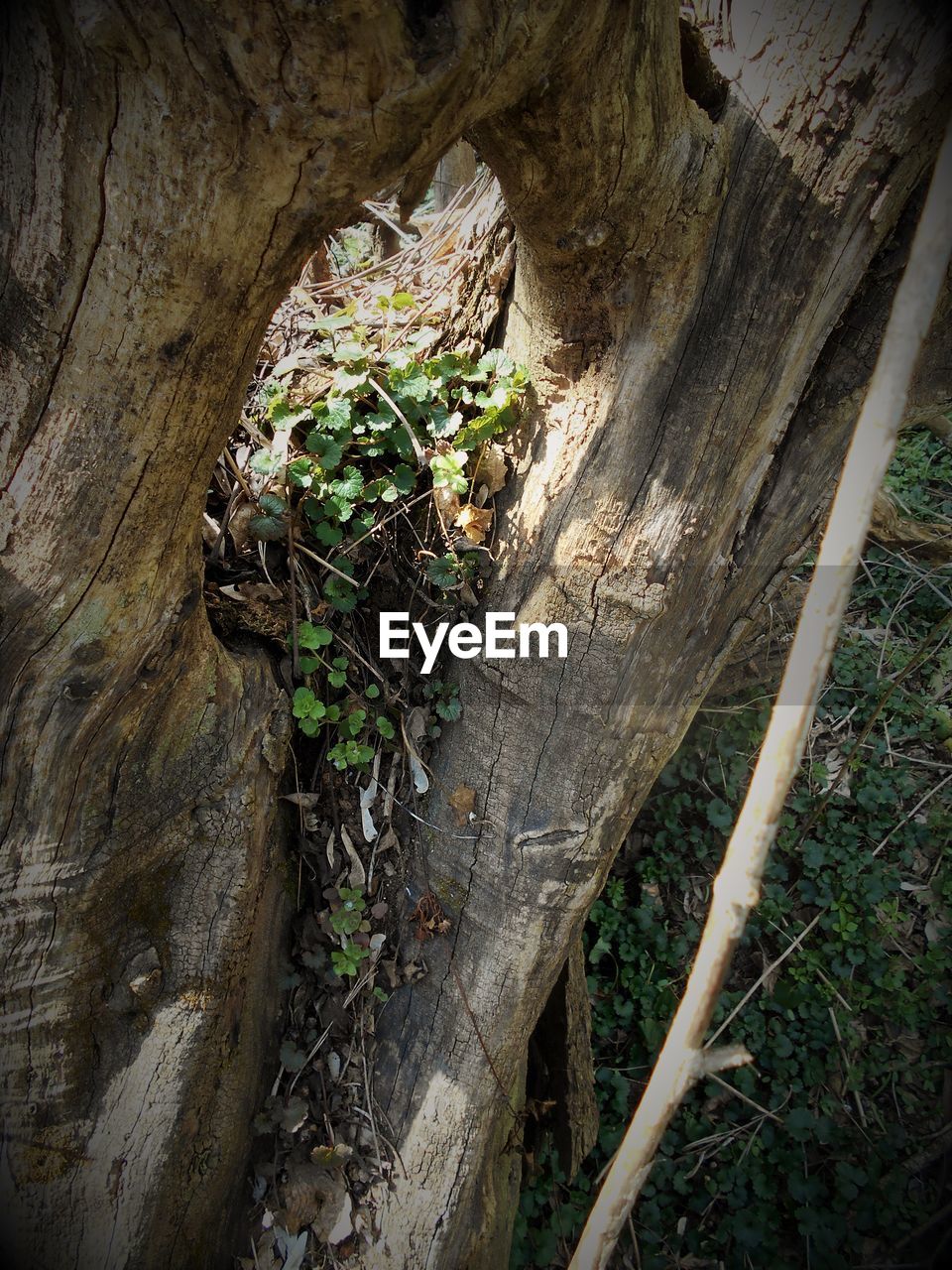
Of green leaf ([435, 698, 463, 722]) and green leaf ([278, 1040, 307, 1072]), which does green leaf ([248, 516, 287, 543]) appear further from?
green leaf ([278, 1040, 307, 1072])

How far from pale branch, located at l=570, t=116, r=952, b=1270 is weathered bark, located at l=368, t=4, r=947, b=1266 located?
1045mm

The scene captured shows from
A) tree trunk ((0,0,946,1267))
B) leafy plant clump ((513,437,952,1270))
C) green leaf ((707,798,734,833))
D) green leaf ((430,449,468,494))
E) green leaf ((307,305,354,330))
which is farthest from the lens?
green leaf ((707,798,734,833))

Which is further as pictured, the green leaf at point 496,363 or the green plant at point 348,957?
the green plant at point 348,957

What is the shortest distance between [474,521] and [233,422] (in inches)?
27.9

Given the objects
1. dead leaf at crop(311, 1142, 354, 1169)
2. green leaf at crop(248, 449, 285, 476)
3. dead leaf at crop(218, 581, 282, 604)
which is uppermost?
green leaf at crop(248, 449, 285, 476)

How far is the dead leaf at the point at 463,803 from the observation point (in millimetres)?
2242

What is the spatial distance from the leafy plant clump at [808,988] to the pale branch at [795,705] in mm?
2001

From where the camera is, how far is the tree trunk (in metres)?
1.29

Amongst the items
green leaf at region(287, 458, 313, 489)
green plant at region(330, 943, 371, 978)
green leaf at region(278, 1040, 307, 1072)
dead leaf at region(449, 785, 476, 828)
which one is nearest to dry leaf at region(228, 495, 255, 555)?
green leaf at region(287, 458, 313, 489)

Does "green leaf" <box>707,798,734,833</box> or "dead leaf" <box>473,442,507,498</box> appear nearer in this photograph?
"dead leaf" <box>473,442,507,498</box>

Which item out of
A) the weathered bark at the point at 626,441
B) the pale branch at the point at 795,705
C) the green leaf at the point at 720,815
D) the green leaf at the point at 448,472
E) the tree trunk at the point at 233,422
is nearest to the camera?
the pale branch at the point at 795,705

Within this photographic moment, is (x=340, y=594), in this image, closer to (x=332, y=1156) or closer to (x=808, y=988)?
(x=332, y=1156)

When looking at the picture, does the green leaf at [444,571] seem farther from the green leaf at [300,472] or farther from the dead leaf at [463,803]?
the dead leaf at [463,803]

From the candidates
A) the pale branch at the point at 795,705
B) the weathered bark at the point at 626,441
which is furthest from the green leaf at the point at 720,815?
the pale branch at the point at 795,705
